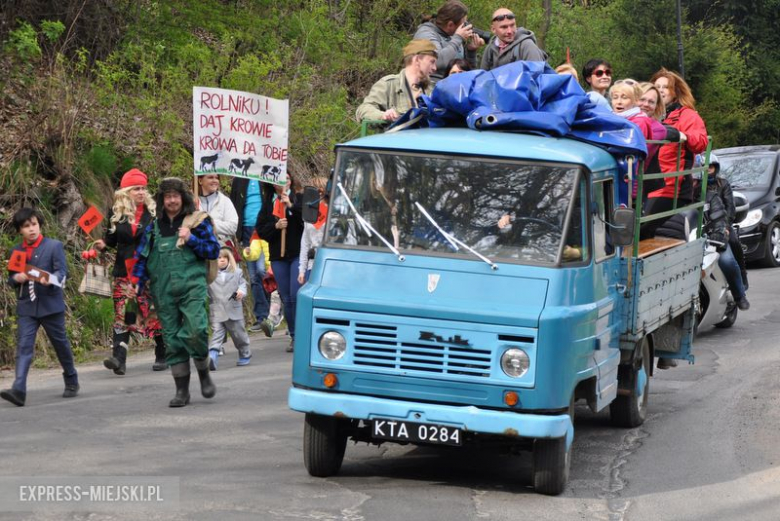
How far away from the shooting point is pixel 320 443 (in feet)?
27.2

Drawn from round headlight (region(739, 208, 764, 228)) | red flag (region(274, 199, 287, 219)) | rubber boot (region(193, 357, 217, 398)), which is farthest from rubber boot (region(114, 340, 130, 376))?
round headlight (region(739, 208, 764, 228))

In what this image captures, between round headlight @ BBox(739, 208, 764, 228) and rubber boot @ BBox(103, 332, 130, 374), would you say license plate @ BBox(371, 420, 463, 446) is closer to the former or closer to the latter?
rubber boot @ BBox(103, 332, 130, 374)

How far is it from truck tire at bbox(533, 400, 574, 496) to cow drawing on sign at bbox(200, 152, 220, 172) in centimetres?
661

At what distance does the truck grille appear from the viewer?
25.7ft

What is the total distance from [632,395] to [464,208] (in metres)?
2.85

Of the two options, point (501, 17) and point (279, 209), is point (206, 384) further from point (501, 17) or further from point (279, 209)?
point (501, 17)

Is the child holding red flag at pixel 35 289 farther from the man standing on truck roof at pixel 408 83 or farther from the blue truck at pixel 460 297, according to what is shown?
the blue truck at pixel 460 297

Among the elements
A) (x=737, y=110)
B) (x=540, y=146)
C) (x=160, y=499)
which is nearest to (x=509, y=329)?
(x=540, y=146)

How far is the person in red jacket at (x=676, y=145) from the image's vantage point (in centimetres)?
1135

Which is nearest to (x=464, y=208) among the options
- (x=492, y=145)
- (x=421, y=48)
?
(x=492, y=145)

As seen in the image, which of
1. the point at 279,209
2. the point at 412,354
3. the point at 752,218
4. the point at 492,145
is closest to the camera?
the point at 412,354

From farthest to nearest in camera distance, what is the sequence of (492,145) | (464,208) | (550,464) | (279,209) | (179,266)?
1. (279,209)
2. (179,266)
3. (492,145)
4. (464,208)
5. (550,464)

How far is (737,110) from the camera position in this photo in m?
37.4

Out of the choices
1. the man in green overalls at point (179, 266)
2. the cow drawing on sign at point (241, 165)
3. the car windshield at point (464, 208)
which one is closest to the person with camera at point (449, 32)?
the cow drawing on sign at point (241, 165)
